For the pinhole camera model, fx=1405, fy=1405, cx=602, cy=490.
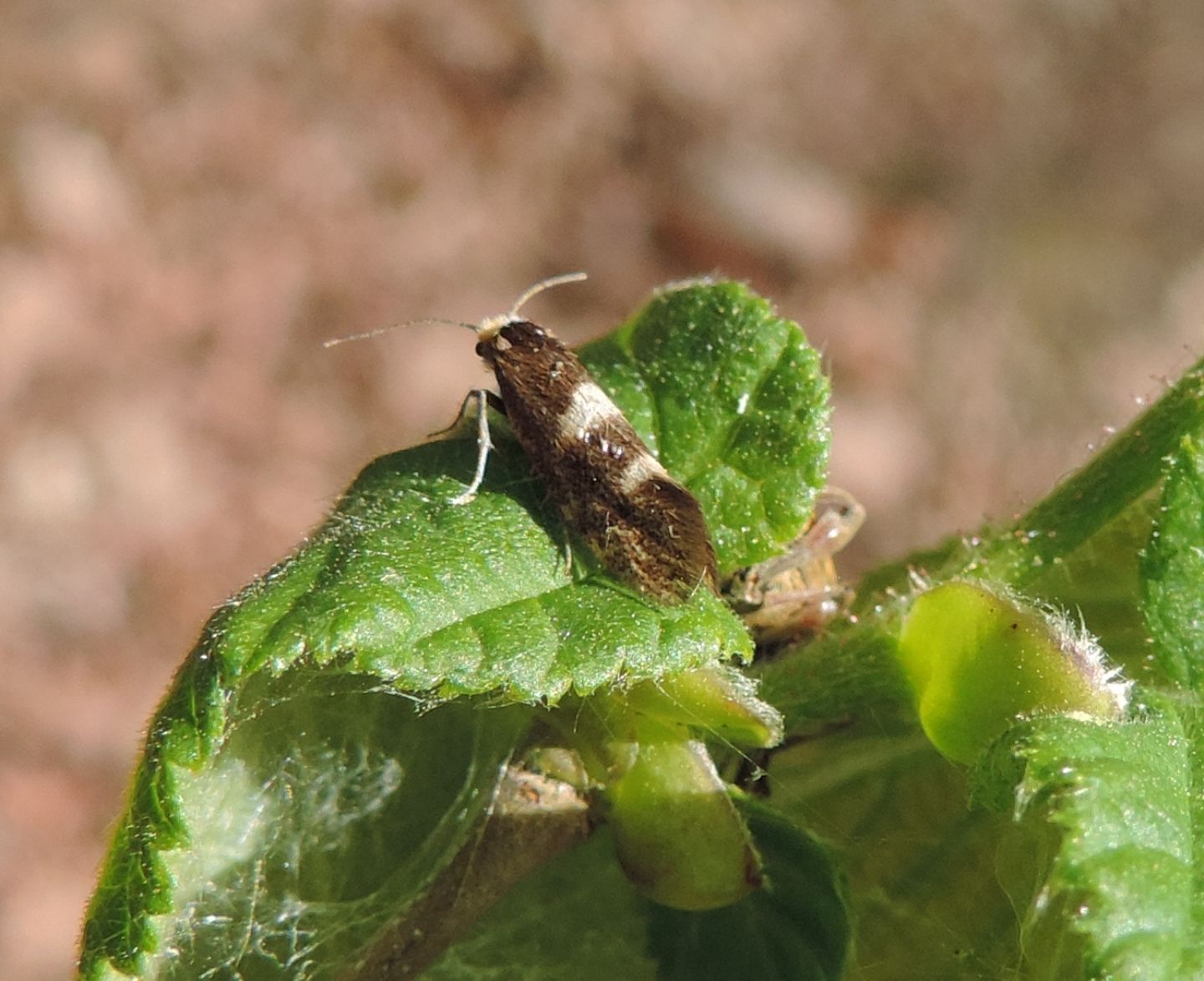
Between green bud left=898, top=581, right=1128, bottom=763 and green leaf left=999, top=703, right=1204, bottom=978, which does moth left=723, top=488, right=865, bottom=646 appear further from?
green leaf left=999, top=703, right=1204, bottom=978

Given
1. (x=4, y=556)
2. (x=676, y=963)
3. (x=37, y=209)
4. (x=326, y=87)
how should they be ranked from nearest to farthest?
(x=676, y=963)
(x=4, y=556)
(x=37, y=209)
(x=326, y=87)

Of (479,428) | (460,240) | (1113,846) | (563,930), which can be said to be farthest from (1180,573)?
(460,240)

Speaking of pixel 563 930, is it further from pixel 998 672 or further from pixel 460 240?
pixel 460 240

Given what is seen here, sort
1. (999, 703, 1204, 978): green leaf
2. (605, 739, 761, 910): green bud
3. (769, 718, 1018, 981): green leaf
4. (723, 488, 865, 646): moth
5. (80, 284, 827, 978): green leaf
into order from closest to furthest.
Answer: (999, 703, 1204, 978): green leaf
(80, 284, 827, 978): green leaf
(605, 739, 761, 910): green bud
(769, 718, 1018, 981): green leaf
(723, 488, 865, 646): moth

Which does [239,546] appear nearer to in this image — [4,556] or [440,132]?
[4,556]

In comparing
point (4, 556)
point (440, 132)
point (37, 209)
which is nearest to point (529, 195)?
point (440, 132)

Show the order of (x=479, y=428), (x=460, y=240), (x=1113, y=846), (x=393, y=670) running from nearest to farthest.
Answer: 1. (x=1113, y=846)
2. (x=393, y=670)
3. (x=479, y=428)
4. (x=460, y=240)

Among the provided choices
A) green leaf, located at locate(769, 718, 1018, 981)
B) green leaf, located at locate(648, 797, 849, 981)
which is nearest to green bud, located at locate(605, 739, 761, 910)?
green leaf, located at locate(648, 797, 849, 981)
